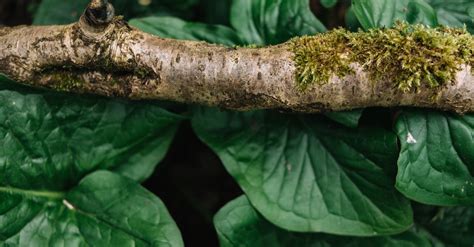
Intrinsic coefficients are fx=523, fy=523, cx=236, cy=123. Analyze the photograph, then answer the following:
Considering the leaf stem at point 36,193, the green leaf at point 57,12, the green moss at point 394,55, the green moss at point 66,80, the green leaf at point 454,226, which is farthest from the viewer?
the green leaf at point 57,12

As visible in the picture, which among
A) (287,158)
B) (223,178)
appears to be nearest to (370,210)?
(287,158)

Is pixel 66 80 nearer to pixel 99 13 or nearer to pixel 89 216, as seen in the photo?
pixel 99 13

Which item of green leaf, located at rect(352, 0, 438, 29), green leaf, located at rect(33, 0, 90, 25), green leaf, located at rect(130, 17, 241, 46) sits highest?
green leaf, located at rect(352, 0, 438, 29)

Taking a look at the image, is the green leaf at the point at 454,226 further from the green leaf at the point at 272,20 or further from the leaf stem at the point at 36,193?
the leaf stem at the point at 36,193

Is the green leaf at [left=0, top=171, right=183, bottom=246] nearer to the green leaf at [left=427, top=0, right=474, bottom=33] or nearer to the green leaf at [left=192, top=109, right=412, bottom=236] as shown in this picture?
the green leaf at [left=192, top=109, right=412, bottom=236]

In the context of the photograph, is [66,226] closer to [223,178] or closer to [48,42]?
[48,42]

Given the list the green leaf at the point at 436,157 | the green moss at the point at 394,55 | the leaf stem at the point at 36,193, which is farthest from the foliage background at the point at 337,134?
the leaf stem at the point at 36,193

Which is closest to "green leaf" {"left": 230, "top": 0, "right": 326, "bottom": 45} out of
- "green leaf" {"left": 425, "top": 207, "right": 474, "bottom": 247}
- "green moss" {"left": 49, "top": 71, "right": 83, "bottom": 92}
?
"green moss" {"left": 49, "top": 71, "right": 83, "bottom": 92}
